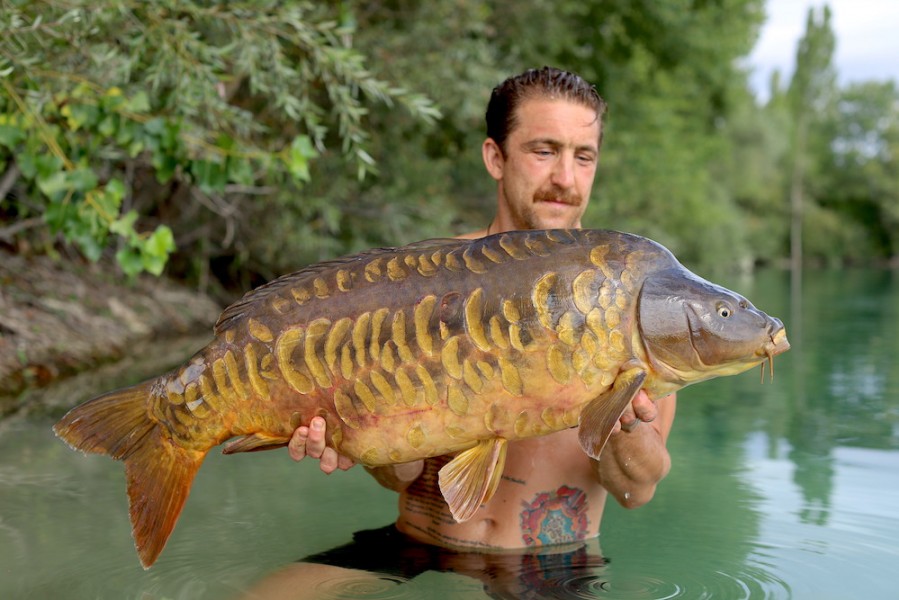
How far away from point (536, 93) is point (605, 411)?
1359 mm

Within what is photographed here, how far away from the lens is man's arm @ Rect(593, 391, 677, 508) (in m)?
2.91

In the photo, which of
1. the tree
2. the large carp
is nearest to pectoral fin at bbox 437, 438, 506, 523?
the large carp

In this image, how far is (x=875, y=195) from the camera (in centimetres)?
5400

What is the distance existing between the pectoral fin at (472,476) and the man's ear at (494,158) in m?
1.26

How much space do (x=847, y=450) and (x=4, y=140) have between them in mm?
4436

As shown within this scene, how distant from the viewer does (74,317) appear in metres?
8.19

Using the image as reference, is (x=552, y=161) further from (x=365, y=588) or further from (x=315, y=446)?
(x=365, y=588)

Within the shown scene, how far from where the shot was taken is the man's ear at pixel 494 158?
3.49m

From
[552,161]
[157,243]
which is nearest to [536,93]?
[552,161]

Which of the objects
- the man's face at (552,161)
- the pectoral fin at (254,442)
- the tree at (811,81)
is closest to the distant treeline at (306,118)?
the man's face at (552,161)

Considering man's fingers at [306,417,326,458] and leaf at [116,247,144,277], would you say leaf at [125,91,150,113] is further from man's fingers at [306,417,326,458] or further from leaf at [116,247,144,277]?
man's fingers at [306,417,326,458]

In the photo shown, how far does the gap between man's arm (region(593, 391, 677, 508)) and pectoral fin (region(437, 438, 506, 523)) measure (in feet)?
1.27

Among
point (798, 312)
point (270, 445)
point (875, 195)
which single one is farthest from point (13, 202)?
point (875, 195)

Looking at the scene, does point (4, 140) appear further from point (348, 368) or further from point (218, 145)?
point (348, 368)
